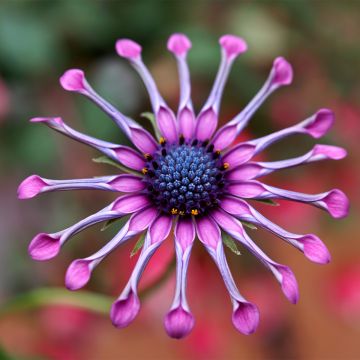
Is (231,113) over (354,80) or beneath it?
beneath

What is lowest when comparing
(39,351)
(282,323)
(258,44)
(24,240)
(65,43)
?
(39,351)

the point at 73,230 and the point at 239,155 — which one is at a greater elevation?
the point at 239,155

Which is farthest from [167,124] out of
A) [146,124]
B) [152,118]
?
[146,124]

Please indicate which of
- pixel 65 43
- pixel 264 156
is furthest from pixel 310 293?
pixel 65 43

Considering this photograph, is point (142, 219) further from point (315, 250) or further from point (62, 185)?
point (315, 250)

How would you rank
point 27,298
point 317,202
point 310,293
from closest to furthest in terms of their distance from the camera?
point 317,202, point 27,298, point 310,293

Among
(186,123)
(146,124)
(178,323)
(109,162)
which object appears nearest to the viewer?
(178,323)

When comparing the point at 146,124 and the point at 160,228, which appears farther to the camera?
the point at 146,124

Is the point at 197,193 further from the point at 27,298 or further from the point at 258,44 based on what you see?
the point at 258,44
